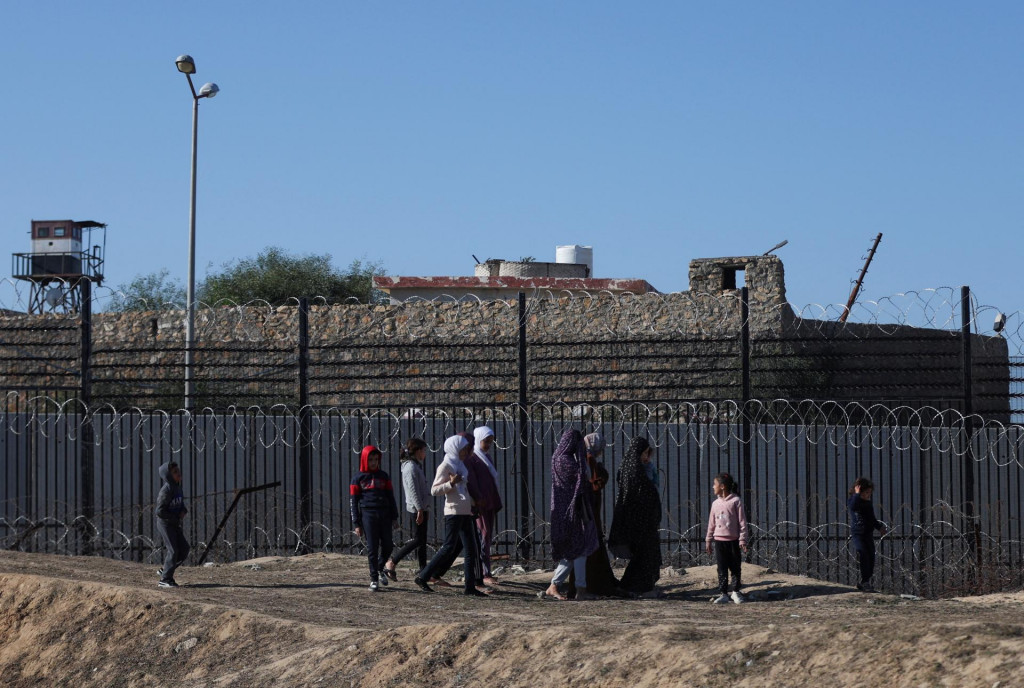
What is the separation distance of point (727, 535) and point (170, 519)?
5392mm

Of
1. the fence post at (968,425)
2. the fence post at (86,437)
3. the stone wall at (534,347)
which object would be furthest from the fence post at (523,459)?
the fence post at (86,437)

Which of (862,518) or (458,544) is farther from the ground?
(862,518)

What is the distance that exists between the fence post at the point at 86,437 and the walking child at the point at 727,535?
783 centimetres

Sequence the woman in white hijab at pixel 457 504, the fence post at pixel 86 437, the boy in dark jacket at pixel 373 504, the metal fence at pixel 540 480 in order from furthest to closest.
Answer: the fence post at pixel 86 437 < the metal fence at pixel 540 480 < the boy in dark jacket at pixel 373 504 < the woman in white hijab at pixel 457 504

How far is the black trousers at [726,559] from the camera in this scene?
1124cm

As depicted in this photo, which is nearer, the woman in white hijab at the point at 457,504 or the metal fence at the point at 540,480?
the woman in white hijab at the point at 457,504

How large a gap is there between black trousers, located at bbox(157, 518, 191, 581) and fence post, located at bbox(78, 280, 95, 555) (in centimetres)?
324

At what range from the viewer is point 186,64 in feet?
66.4

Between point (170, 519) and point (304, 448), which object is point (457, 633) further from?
point (304, 448)

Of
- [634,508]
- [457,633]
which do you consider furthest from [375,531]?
[457,633]

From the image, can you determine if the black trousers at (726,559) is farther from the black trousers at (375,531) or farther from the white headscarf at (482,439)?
the black trousers at (375,531)

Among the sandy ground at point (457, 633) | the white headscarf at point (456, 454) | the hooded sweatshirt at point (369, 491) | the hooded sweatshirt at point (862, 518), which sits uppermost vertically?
the white headscarf at point (456, 454)

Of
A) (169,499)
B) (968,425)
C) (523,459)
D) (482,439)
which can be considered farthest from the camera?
(523,459)

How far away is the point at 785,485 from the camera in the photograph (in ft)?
44.5
